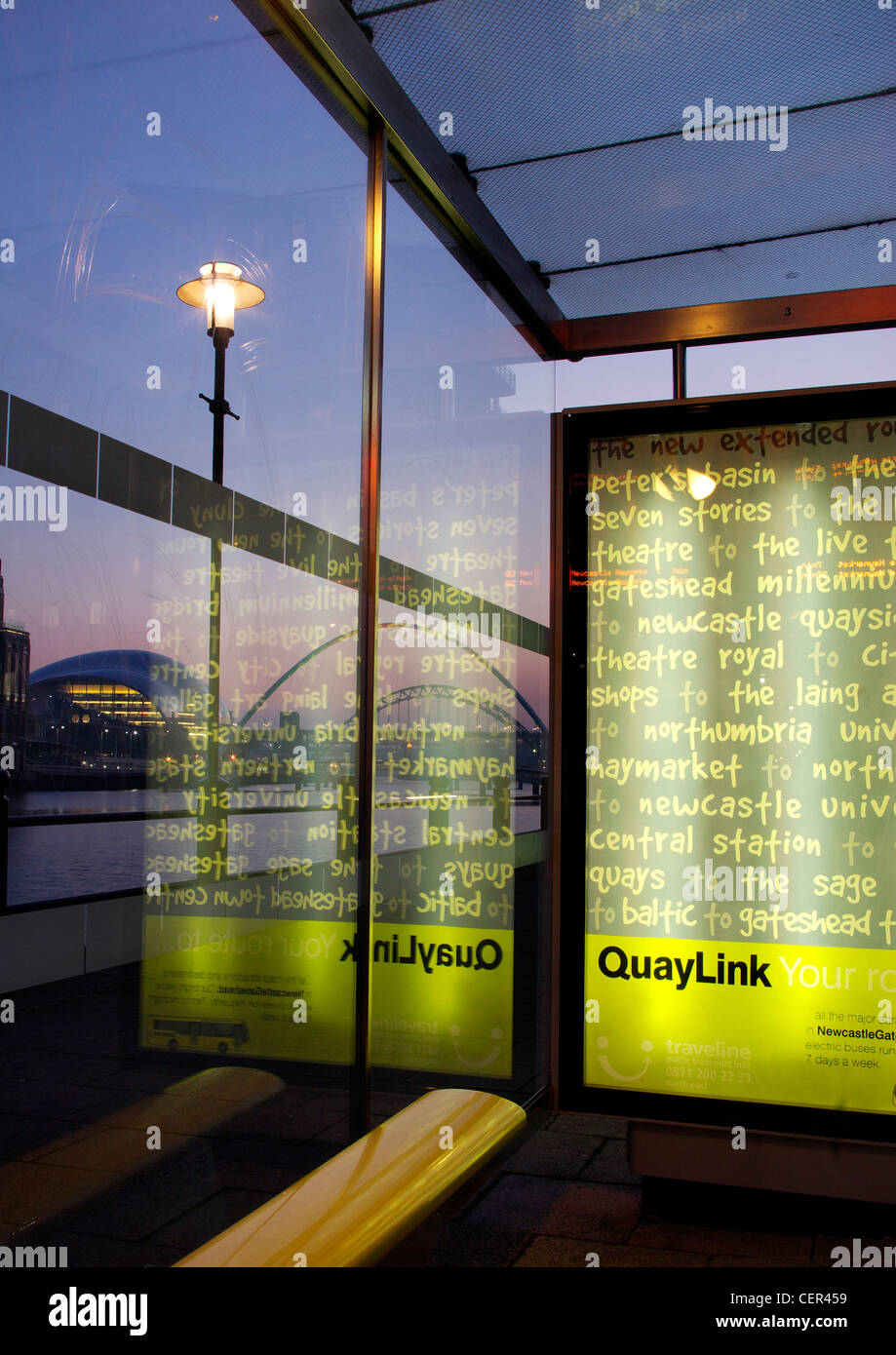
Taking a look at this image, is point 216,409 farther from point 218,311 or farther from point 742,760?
point 742,760

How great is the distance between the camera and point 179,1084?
2.23 m

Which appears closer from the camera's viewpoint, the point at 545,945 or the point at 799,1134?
the point at 799,1134

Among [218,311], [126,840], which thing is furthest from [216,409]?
[126,840]

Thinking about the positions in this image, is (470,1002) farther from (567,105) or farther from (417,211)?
(567,105)

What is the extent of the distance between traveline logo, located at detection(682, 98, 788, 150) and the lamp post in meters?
2.02

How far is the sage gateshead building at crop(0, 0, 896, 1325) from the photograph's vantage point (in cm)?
186

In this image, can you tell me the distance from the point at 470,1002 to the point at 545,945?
0.81 m

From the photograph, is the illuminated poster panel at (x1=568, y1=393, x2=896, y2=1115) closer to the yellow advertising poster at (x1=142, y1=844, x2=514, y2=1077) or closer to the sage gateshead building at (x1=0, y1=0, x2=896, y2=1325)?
the sage gateshead building at (x1=0, y1=0, x2=896, y2=1325)

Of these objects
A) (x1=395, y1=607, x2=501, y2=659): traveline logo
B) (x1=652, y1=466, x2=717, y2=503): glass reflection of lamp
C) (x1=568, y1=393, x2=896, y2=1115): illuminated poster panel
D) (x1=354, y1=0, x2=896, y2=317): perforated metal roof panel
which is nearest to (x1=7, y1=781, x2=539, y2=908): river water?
(x1=395, y1=607, x2=501, y2=659): traveline logo

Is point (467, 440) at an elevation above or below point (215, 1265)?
above

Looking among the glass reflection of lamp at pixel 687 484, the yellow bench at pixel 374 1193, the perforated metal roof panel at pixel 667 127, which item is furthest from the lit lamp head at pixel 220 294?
the glass reflection of lamp at pixel 687 484

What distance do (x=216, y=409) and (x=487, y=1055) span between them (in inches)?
95.7
